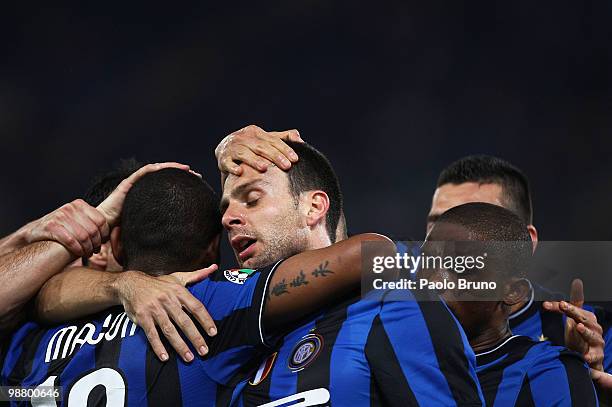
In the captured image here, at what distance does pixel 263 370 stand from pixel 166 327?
0.26 m

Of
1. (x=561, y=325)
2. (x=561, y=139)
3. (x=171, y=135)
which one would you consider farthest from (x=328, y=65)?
(x=561, y=325)

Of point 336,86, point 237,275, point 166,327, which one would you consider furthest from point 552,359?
point 336,86

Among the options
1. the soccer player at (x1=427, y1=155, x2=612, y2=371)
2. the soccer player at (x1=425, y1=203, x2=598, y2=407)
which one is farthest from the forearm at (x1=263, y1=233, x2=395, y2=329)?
the soccer player at (x1=427, y1=155, x2=612, y2=371)

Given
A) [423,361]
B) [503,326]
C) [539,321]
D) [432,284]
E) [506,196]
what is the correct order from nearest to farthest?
[423,361], [432,284], [503,326], [539,321], [506,196]

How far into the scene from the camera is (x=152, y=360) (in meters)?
1.87

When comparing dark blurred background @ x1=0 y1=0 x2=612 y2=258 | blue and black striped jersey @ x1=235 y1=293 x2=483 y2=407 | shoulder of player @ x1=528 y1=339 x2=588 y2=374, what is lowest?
shoulder of player @ x1=528 y1=339 x2=588 y2=374

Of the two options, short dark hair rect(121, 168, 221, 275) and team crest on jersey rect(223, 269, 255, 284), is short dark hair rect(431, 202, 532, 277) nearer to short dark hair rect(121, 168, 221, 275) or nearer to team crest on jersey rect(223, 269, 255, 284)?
team crest on jersey rect(223, 269, 255, 284)

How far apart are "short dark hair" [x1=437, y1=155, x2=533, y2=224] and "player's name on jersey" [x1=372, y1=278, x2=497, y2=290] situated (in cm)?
125

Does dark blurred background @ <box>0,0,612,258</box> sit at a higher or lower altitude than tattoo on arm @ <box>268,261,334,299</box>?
higher

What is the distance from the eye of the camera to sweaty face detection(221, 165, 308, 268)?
2.35 meters

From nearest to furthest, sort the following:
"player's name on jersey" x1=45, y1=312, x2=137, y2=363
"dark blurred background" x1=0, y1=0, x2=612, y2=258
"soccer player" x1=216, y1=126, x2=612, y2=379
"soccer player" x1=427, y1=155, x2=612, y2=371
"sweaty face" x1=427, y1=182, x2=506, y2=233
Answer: "player's name on jersey" x1=45, y1=312, x2=137, y2=363
"soccer player" x1=216, y1=126, x2=612, y2=379
"soccer player" x1=427, y1=155, x2=612, y2=371
"sweaty face" x1=427, y1=182, x2=506, y2=233
"dark blurred background" x1=0, y1=0, x2=612, y2=258

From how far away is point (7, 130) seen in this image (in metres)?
5.84

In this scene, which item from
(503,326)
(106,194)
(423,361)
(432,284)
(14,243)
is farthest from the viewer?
(106,194)

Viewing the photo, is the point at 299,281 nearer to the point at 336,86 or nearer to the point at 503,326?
the point at 503,326
